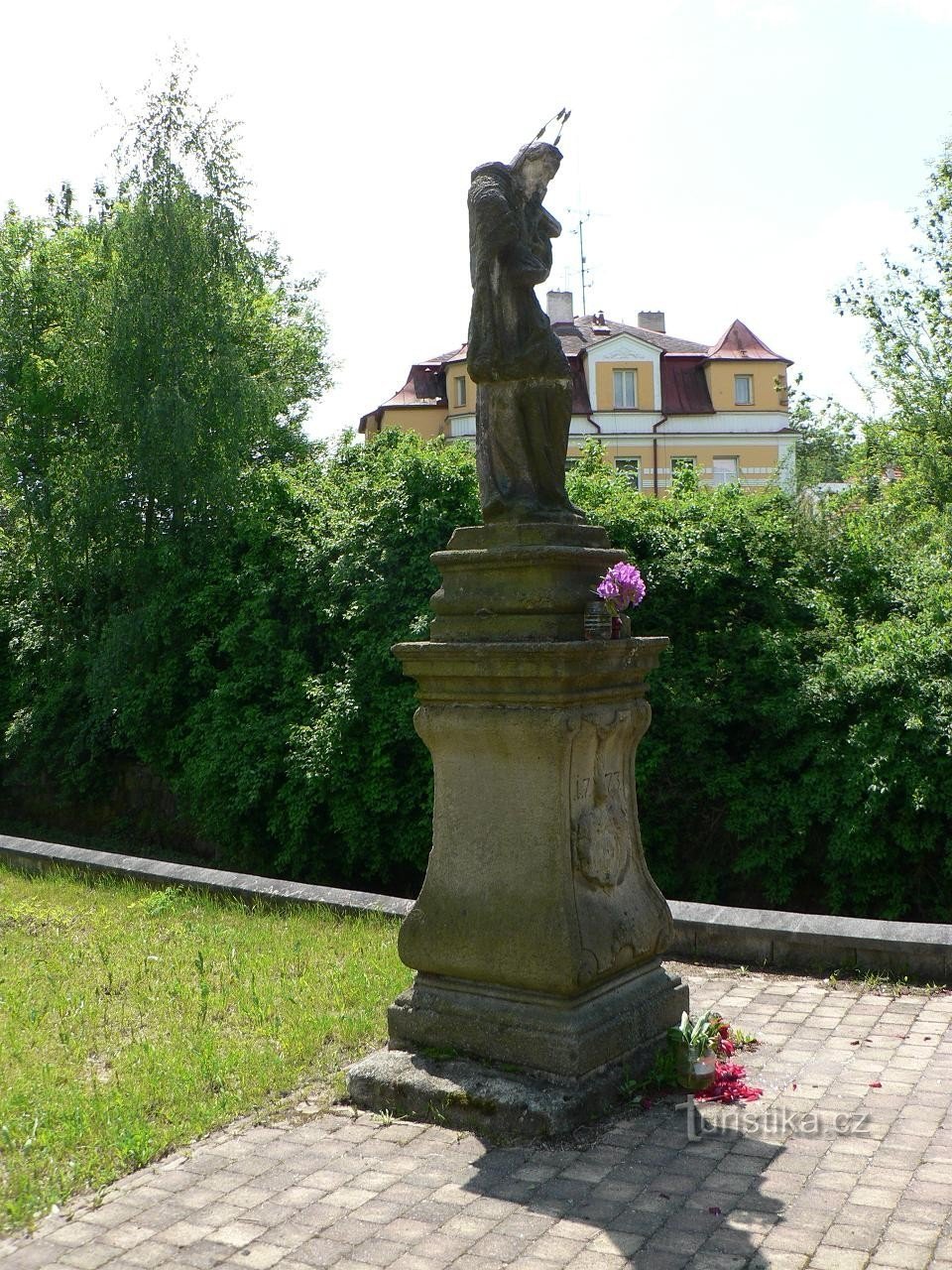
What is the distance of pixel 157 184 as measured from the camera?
16547mm

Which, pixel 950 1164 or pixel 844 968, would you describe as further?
pixel 844 968

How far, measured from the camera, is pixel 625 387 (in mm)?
37156

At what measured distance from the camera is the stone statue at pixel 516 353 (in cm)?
552

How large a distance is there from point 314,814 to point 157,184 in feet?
29.4

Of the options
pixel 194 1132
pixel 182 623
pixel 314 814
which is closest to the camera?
pixel 194 1132

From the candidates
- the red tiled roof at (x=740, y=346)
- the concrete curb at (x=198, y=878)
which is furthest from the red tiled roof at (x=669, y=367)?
the concrete curb at (x=198, y=878)

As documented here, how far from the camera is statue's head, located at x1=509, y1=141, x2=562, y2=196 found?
5.60 metres

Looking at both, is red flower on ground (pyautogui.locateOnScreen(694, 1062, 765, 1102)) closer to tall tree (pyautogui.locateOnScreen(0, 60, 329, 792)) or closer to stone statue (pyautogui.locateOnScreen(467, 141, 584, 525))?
stone statue (pyautogui.locateOnScreen(467, 141, 584, 525))

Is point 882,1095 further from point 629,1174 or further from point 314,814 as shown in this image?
point 314,814

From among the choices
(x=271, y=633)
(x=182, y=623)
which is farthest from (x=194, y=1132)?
(x=182, y=623)

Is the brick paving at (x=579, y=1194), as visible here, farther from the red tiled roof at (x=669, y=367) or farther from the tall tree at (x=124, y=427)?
the red tiled roof at (x=669, y=367)

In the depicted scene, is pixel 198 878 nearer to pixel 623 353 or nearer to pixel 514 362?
pixel 514 362
